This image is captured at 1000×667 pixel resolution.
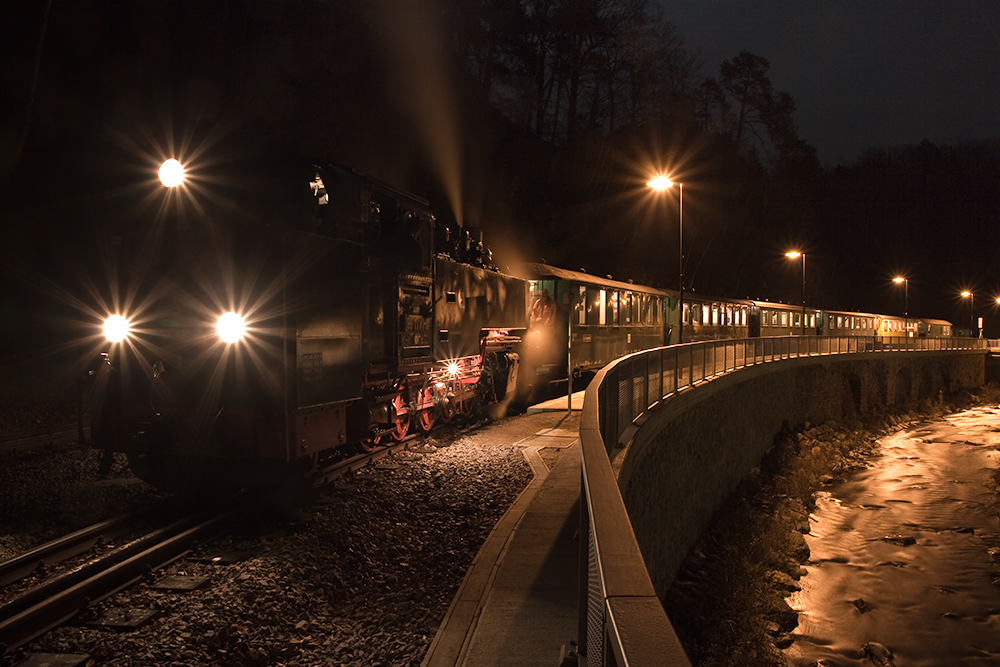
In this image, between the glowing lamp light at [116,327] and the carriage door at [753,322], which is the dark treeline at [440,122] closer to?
the glowing lamp light at [116,327]

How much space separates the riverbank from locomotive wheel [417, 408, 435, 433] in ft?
15.8

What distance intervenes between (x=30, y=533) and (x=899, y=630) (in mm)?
12129

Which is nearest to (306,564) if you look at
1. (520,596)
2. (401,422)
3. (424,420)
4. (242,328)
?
(520,596)

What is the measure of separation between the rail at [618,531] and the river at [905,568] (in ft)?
14.2

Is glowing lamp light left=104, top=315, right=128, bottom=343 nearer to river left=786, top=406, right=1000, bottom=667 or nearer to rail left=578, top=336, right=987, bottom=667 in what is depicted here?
rail left=578, top=336, right=987, bottom=667

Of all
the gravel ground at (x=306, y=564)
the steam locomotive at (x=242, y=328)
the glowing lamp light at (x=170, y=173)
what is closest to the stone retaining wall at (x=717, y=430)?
the gravel ground at (x=306, y=564)

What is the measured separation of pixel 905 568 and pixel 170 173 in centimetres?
1469

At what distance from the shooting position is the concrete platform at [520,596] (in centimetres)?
458

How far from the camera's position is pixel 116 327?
763 cm

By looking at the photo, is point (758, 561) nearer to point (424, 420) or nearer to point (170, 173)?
point (424, 420)

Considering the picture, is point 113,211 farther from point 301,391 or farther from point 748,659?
point 748,659

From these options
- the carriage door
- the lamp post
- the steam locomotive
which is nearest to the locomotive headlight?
the steam locomotive

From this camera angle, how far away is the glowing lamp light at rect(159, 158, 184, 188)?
736 centimetres

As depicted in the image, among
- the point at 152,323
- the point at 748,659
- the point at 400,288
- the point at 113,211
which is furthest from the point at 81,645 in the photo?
the point at 748,659
